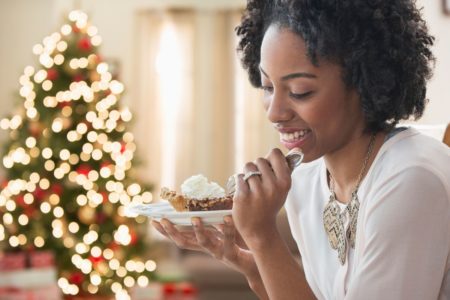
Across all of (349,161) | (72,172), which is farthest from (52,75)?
(349,161)

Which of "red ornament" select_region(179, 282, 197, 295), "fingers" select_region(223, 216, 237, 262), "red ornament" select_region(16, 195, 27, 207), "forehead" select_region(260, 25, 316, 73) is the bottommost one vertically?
"red ornament" select_region(179, 282, 197, 295)

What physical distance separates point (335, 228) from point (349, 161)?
0.14 metres

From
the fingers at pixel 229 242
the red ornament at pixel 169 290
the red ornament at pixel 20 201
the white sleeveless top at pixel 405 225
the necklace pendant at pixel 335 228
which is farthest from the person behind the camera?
the red ornament at pixel 169 290

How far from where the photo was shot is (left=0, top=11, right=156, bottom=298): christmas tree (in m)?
5.81

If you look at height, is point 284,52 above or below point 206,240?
above

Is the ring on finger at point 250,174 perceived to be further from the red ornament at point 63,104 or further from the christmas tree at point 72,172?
the red ornament at point 63,104

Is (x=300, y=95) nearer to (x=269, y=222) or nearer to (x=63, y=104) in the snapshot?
(x=269, y=222)

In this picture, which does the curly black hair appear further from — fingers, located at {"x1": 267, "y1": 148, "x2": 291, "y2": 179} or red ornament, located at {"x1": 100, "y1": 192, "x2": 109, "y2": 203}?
red ornament, located at {"x1": 100, "y1": 192, "x2": 109, "y2": 203}

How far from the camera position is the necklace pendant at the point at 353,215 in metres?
1.48

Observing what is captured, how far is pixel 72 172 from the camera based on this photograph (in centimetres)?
585

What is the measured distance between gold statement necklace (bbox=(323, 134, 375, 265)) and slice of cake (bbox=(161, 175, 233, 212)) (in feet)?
0.67

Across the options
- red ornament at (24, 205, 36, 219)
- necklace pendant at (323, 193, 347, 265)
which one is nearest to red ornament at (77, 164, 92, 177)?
red ornament at (24, 205, 36, 219)

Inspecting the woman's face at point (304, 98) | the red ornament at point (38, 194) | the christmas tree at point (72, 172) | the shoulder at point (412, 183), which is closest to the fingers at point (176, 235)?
the woman's face at point (304, 98)

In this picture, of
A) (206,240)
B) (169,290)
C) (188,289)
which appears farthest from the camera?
(188,289)
